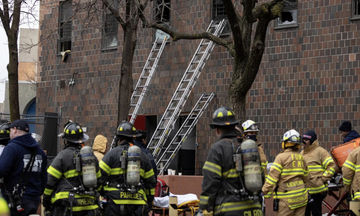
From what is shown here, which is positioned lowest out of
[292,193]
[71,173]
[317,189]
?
[317,189]

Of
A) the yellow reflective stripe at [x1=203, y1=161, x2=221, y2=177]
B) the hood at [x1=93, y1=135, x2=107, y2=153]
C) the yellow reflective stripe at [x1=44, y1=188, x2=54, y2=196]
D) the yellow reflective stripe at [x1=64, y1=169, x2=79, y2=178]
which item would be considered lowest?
the yellow reflective stripe at [x1=44, y1=188, x2=54, y2=196]

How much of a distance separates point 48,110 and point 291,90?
10.0 m

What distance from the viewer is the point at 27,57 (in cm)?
4534

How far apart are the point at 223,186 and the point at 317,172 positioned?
5.19 metres

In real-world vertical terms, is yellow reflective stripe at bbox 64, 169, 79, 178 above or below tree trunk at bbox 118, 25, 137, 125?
below

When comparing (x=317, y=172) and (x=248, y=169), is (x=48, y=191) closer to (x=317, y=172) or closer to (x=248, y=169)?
(x=248, y=169)

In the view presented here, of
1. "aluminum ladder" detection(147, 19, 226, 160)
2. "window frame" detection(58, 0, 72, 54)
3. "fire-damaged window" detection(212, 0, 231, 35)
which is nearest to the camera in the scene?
"aluminum ladder" detection(147, 19, 226, 160)

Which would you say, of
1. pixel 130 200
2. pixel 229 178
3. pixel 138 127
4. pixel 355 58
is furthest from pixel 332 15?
pixel 229 178

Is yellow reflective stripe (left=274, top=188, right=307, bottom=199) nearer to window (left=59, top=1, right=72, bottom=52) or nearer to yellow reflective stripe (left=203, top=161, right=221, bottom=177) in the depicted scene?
yellow reflective stripe (left=203, top=161, right=221, bottom=177)

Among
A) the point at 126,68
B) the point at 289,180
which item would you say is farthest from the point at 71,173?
the point at 126,68

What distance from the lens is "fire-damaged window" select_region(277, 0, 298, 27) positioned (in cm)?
1619

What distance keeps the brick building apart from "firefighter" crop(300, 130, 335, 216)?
12.4 feet

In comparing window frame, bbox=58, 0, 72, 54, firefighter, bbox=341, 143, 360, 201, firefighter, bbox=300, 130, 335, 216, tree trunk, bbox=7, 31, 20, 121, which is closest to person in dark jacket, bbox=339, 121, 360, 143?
firefighter, bbox=300, 130, 335, 216

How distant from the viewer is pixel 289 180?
9.50 metres
